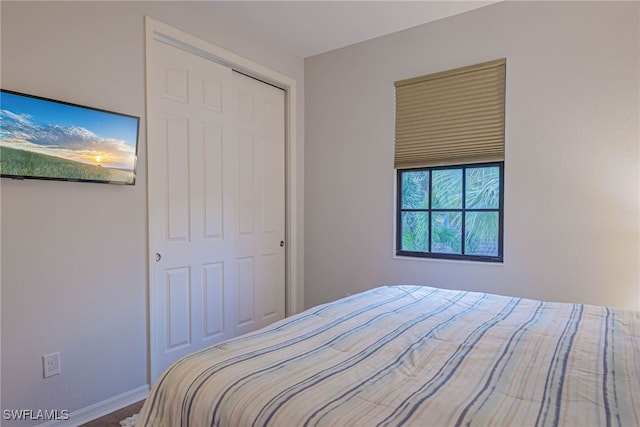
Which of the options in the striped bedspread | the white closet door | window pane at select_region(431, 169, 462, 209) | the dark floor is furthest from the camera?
window pane at select_region(431, 169, 462, 209)

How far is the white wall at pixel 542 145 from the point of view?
2266mm

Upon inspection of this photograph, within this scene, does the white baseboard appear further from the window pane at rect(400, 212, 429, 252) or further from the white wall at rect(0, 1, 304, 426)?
the window pane at rect(400, 212, 429, 252)

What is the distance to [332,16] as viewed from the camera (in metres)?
2.81

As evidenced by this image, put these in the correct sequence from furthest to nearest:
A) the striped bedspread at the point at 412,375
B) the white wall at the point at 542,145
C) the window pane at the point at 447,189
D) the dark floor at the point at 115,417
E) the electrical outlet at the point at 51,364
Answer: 1. the window pane at the point at 447,189
2. the white wall at the point at 542,145
3. the dark floor at the point at 115,417
4. the electrical outlet at the point at 51,364
5. the striped bedspread at the point at 412,375

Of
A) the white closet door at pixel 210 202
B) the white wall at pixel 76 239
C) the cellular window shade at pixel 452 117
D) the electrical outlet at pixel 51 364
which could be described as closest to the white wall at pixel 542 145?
the cellular window shade at pixel 452 117

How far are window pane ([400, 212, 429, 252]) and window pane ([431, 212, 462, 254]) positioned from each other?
6 cm

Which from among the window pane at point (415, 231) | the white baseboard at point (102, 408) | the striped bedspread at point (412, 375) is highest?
the window pane at point (415, 231)

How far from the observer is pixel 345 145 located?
3.35m

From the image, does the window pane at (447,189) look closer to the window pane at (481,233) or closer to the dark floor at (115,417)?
the window pane at (481,233)

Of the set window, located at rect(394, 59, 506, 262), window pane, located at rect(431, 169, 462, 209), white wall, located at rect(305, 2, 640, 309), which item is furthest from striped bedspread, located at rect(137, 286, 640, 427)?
window pane, located at rect(431, 169, 462, 209)

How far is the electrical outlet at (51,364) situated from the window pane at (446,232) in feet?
8.36

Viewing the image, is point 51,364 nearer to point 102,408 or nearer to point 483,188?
point 102,408

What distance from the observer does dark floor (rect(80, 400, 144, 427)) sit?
6.69ft

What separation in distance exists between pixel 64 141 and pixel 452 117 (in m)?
2.49
